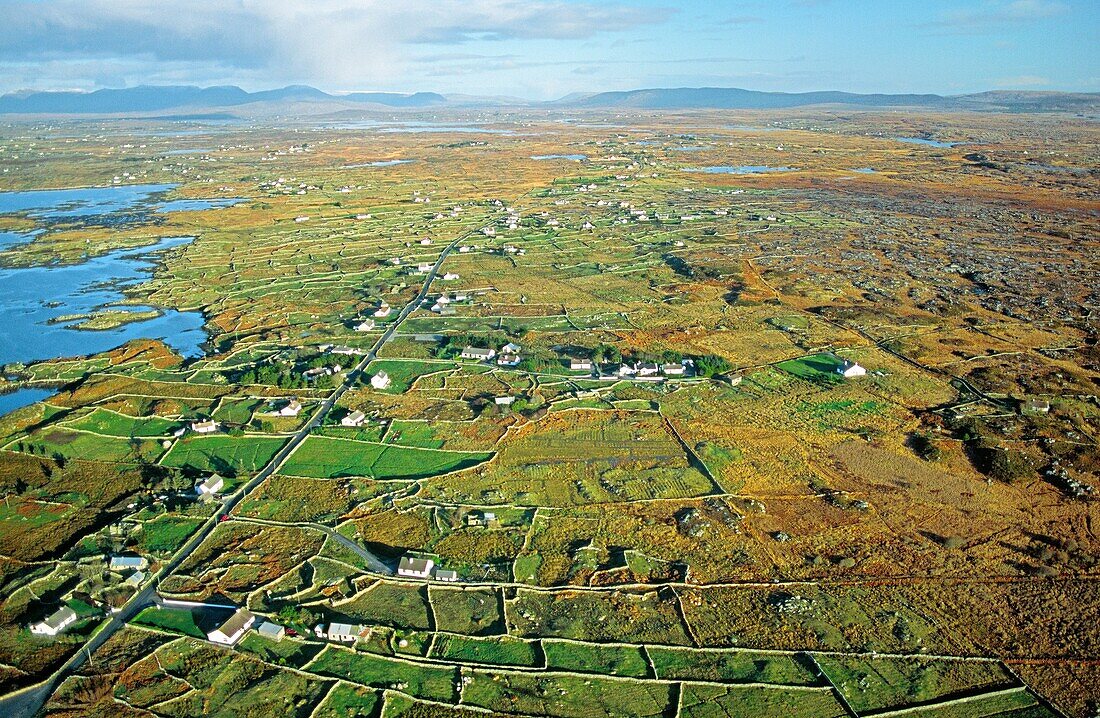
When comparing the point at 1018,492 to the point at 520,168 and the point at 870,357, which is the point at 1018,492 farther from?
the point at 520,168

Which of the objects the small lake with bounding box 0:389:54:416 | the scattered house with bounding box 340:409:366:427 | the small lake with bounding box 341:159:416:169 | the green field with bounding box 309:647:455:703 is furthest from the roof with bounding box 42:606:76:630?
the small lake with bounding box 341:159:416:169

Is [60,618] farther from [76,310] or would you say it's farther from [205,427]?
[76,310]

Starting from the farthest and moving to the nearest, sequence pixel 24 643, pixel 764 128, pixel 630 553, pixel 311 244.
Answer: pixel 764 128
pixel 311 244
pixel 630 553
pixel 24 643

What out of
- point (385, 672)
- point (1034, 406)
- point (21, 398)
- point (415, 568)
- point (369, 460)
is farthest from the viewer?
point (21, 398)

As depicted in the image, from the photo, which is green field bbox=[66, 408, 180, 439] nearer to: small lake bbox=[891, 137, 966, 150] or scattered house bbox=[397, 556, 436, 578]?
scattered house bbox=[397, 556, 436, 578]

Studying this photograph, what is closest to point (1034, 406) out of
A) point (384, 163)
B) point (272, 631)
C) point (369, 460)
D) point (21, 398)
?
point (369, 460)

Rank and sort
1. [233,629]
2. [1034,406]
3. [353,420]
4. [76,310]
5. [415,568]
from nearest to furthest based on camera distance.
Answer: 1. [233,629]
2. [415,568]
3. [353,420]
4. [1034,406]
5. [76,310]

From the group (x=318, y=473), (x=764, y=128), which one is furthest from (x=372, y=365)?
(x=764, y=128)

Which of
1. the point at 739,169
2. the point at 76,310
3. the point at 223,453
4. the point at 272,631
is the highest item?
the point at 739,169
